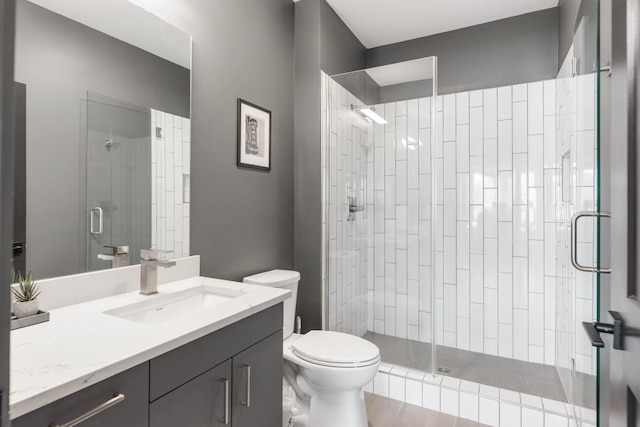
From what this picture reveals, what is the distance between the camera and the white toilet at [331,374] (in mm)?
1611

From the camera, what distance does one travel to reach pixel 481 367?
2424mm

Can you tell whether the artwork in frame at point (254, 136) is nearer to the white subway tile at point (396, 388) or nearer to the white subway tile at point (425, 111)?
the white subway tile at point (425, 111)

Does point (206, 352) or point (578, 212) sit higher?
point (578, 212)

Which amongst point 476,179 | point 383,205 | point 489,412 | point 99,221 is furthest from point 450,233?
point 99,221

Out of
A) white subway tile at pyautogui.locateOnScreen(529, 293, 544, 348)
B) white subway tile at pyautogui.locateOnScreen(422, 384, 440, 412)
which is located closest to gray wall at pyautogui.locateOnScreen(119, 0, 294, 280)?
white subway tile at pyautogui.locateOnScreen(422, 384, 440, 412)

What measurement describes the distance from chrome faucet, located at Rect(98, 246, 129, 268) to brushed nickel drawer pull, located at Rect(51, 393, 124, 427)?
67 cm

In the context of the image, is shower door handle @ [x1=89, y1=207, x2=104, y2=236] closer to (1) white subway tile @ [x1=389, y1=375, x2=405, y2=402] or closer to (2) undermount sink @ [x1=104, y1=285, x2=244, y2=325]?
(2) undermount sink @ [x1=104, y1=285, x2=244, y2=325]

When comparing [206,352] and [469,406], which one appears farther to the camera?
[469,406]

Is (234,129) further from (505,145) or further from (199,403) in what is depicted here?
(505,145)

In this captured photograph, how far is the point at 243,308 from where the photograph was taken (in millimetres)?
1179

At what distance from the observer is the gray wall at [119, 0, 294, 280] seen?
5.53 ft

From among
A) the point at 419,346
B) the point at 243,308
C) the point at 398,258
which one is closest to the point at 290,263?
the point at 398,258

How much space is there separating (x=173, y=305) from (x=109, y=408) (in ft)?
2.02

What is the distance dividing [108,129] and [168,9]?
2.18 feet
